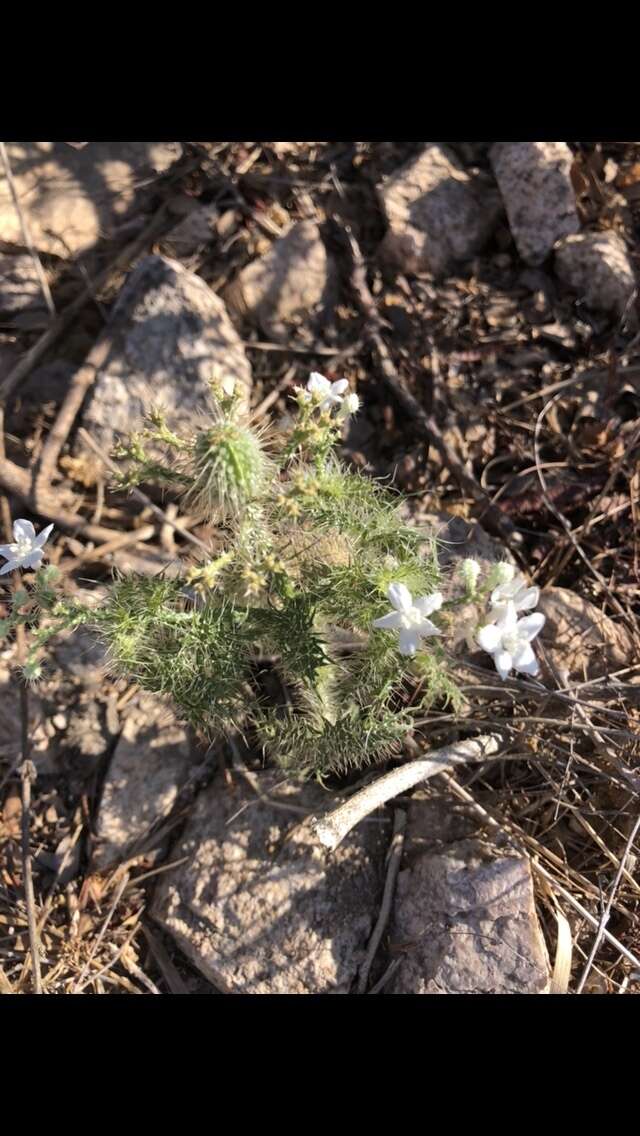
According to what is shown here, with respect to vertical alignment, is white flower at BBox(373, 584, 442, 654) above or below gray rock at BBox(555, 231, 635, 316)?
below

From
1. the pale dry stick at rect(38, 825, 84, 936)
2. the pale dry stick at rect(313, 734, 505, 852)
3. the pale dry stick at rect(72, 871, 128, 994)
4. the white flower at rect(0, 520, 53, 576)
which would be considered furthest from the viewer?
the pale dry stick at rect(38, 825, 84, 936)

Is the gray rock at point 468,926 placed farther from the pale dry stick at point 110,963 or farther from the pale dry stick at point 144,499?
the pale dry stick at point 144,499

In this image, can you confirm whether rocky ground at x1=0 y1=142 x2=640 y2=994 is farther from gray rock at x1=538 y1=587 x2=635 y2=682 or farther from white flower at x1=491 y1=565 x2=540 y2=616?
white flower at x1=491 y1=565 x2=540 y2=616

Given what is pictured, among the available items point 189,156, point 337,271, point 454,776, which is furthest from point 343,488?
point 189,156

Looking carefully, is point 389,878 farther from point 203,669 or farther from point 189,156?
point 189,156

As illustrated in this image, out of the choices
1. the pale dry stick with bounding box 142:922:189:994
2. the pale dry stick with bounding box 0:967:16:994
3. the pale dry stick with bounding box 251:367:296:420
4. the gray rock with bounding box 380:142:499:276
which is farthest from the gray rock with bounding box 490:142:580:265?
the pale dry stick with bounding box 0:967:16:994

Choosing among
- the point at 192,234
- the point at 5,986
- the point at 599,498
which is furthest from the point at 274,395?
the point at 5,986

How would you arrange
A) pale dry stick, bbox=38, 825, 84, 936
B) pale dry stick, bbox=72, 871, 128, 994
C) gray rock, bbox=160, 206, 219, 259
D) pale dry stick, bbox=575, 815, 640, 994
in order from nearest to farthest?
1. pale dry stick, bbox=575, 815, 640, 994
2. pale dry stick, bbox=72, 871, 128, 994
3. pale dry stick, bbox=38, 825, 84, 936
4. gray rock, bbox=160, 206, 219, 259
